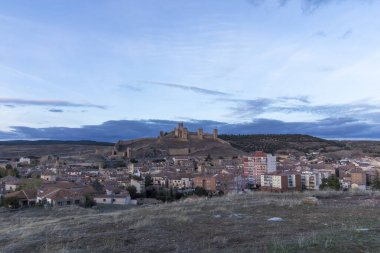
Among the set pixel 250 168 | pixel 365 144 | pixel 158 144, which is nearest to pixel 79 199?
pixel 250 168

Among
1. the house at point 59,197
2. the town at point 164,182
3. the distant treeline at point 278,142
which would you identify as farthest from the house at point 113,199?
the distant treeline at point 278,142

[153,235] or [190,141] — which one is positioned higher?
[190,141]

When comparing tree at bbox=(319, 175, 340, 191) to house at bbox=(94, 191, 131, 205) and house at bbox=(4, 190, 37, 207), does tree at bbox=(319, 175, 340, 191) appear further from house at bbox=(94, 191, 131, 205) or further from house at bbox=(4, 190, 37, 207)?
house at bbox=(4, 190, 37, 207)

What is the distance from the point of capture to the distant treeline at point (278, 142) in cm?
13175

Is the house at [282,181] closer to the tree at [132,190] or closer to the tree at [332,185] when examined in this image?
the tree at [332,185]

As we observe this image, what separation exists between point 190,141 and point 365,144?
204ft

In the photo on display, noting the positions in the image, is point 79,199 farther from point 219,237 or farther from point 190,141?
point 190,141

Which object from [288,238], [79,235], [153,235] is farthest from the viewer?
[79,235]

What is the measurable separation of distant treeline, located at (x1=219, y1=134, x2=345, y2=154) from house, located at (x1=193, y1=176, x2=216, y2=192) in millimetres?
70937

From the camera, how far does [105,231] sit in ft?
31.3

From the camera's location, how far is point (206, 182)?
53.3m

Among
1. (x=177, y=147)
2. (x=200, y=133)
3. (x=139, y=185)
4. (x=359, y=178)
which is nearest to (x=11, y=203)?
(x=139, y=185)

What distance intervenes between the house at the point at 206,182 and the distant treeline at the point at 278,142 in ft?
233

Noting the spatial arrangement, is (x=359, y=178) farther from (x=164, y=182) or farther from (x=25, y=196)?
(x=25, y=196)
